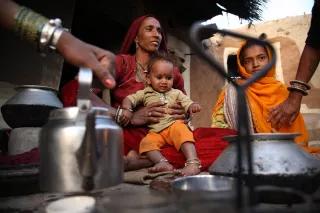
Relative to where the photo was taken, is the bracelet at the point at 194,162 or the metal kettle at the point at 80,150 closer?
the metal kettle at the point at 80,150

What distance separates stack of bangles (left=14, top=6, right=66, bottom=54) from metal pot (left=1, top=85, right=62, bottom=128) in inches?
53.4

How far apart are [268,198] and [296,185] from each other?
0.15 metres

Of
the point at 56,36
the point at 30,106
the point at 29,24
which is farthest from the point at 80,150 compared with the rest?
the point at 30,106

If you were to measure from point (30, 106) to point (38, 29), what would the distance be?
1446mm

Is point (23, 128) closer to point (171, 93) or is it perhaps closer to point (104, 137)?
point (171, 93)

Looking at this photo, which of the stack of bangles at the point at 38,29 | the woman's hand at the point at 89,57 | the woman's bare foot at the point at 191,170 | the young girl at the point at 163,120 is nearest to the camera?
the woman's hand at the point at 89,57

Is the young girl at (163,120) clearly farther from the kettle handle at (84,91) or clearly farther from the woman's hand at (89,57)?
the kettle handle at (84,91)

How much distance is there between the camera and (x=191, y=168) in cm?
235

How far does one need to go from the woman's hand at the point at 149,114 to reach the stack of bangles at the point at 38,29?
1.59 meters

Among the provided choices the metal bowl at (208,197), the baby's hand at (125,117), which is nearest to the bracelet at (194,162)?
the baby's hand at (125,117)

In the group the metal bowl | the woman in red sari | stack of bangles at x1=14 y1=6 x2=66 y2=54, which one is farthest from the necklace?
the metal bowl

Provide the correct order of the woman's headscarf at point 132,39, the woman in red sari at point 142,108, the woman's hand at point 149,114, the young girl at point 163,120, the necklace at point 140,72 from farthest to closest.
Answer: the woman's headscarf at point 132,39
the necklace at point 140,72
the woman's hand at point 149,114
the woman in red sari at point 142,108
the young girl at point 163,120

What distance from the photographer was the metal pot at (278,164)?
46.8 inches

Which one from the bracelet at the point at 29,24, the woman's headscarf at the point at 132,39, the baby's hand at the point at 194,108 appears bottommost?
the baby's hand at the point at 194,108
